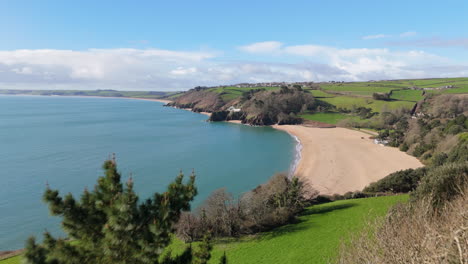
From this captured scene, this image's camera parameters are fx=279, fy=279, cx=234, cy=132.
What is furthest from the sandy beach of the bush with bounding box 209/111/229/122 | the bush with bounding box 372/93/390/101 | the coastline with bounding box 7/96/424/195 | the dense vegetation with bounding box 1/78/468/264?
the bush with bounding box 209/111/229/122

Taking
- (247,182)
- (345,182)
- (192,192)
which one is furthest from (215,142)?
(192,192)

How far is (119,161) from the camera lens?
51438mm

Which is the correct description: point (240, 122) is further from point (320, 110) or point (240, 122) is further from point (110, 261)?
point (110, 261)

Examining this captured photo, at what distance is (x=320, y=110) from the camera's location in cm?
11538

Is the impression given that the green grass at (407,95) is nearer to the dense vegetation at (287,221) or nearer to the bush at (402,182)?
the dense vegetation at (287,221)

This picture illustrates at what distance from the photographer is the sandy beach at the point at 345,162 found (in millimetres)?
39406

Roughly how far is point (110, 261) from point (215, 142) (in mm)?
64903

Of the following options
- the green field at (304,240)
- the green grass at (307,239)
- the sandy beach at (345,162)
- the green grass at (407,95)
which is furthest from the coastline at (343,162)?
the green grass at (407,95)

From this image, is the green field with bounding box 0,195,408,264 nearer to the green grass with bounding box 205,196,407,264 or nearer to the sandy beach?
the green grass with bounding box 205,196,407,264

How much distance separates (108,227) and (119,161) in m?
48.7

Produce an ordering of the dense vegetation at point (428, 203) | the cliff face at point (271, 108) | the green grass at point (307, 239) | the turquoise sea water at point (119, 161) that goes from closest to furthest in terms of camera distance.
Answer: the dense vegetation at point (428, 203) → the green grass at point (307, 239) → the turquoise sea water at point (119, 161) → the cliff face at point (271, 108)

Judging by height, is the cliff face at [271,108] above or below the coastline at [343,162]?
above

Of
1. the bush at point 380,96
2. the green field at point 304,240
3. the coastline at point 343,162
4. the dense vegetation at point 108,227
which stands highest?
the bush at point 380,96

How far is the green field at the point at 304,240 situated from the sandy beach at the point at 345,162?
476 inches
